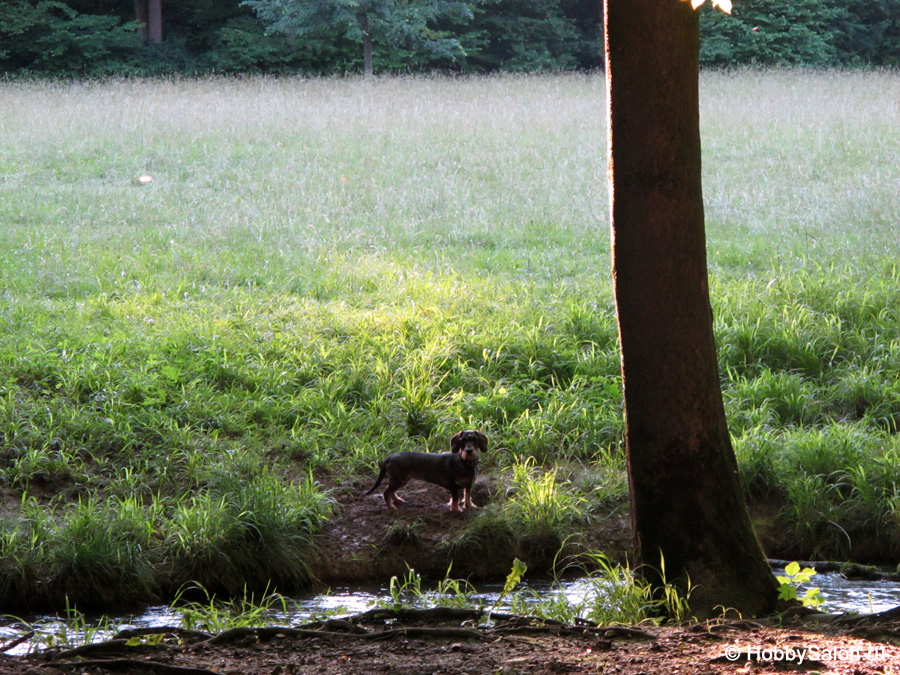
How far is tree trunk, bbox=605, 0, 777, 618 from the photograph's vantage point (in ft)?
13.4

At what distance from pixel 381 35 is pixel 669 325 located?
2492 centimetres

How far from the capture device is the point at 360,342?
26.9 feet

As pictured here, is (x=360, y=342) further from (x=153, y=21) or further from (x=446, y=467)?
(x=153, y=21)

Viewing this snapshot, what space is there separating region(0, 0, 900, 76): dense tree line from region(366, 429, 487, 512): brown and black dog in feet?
72.0

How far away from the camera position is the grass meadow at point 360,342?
6.07m

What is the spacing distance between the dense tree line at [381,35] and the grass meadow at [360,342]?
42.6 ft

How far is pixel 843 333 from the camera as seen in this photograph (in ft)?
27.4

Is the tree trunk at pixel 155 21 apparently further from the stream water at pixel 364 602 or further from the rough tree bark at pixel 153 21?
the stream water at pixel 364 602

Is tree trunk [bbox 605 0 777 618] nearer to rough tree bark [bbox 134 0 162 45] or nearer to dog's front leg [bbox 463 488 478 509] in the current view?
dog's front leg [bbox 463 488 478 509]

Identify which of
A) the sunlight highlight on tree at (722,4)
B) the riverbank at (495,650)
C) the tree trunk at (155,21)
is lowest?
the riverbank at (495,650)

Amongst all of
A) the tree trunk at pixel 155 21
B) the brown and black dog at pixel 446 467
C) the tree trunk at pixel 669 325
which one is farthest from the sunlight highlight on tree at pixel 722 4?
the tree trunk at pixel 155 21

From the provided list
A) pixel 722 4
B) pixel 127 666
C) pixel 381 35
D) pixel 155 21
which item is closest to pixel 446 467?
pixel 127 666

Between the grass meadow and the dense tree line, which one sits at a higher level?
the dense tree line

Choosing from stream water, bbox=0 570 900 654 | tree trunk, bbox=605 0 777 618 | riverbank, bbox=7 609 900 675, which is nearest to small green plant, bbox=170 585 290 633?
stream water, bbox=0 570 900 654
